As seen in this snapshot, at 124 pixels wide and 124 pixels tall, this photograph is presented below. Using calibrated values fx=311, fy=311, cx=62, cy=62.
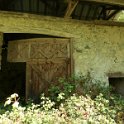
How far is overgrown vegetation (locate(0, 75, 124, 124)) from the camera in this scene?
4.83 meters

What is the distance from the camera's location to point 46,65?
7863mm

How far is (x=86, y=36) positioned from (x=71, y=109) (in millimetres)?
3008

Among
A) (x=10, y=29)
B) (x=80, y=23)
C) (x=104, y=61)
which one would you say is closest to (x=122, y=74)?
(x=104, y=61)

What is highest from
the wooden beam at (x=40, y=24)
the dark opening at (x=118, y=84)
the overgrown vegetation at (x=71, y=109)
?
the wooden beam at (x=40, y=24)

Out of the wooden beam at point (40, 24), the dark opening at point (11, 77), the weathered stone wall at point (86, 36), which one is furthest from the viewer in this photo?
the dark opening at point (11, 77)

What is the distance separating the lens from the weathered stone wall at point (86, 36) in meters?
7.60

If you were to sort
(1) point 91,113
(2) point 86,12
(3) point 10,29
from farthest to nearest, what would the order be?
(2) point 86,12
(3) point 10,29
(1) point 91,113

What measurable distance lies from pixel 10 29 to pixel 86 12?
12.2ft

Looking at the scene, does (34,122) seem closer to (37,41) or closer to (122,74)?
(37,41)

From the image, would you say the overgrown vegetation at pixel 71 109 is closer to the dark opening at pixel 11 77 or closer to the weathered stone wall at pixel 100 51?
the weathered stone wall at pixel 100 51

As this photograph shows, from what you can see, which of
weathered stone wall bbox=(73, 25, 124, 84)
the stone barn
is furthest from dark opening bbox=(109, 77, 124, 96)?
weathered stone wall bbox=(73, 25, 124, 84)

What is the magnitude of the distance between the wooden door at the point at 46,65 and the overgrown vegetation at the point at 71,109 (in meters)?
0.47

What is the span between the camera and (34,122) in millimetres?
4746

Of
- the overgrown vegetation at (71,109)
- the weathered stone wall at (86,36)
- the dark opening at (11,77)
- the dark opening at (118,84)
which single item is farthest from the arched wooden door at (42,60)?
the dark opening at (11,77)
